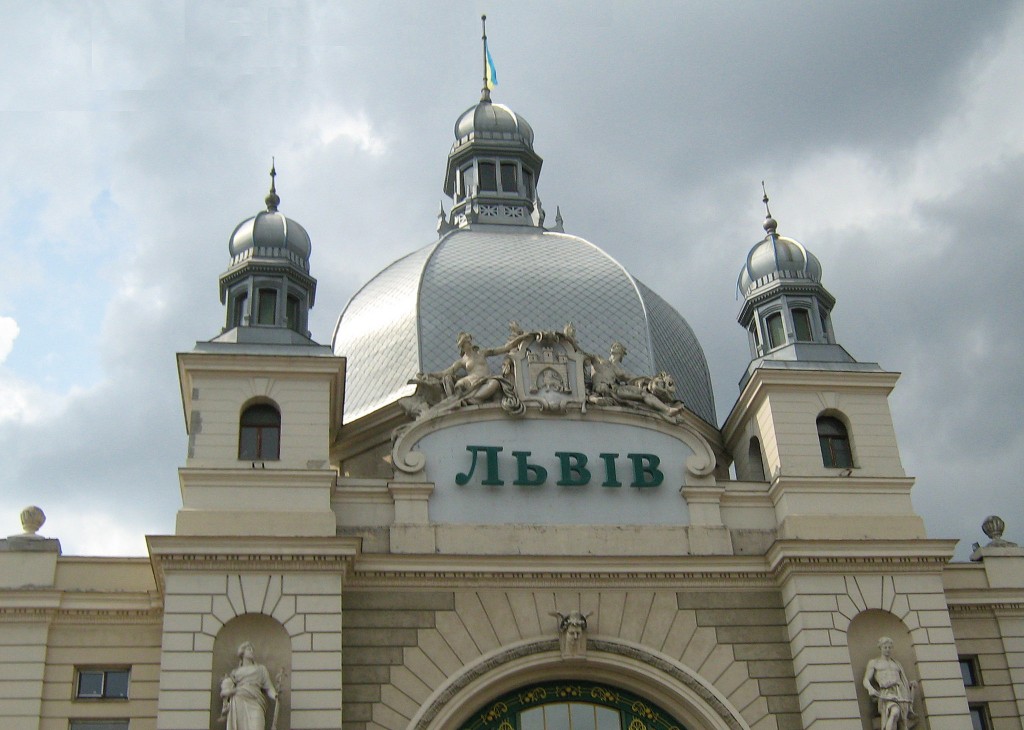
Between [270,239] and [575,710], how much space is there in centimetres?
1256

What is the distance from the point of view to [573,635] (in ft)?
85.4

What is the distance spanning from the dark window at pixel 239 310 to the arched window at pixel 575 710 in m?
10.3

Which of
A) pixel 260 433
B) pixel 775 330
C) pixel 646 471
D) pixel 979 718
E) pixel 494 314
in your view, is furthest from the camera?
pixel 494 314

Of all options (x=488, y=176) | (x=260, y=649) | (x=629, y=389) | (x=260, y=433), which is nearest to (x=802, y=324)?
(x=629, y=389)

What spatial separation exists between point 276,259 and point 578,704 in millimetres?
11853

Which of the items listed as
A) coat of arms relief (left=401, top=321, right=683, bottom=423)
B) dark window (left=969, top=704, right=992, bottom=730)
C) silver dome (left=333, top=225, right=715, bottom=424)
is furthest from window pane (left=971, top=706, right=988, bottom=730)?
silver dome (left=333, top=225, right=715, bottom=424)

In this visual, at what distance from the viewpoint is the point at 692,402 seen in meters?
34.4

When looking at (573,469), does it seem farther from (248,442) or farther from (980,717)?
(980,717)

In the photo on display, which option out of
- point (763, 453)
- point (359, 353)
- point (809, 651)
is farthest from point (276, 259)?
point (809, 651)

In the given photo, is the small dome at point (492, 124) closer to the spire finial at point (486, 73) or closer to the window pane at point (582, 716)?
the spire finial at point (486, 73)

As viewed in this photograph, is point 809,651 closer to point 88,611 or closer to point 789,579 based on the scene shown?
point 789,579

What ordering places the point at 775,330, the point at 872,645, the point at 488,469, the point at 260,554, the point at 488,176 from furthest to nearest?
the point at 488,176
the point at 775,330
the point at 488,469
the point at 872,645
the point at 260,554

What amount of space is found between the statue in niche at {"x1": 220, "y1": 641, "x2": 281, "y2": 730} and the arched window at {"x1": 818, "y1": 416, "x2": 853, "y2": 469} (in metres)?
12.2

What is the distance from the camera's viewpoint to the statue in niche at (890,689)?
25.5 meters
